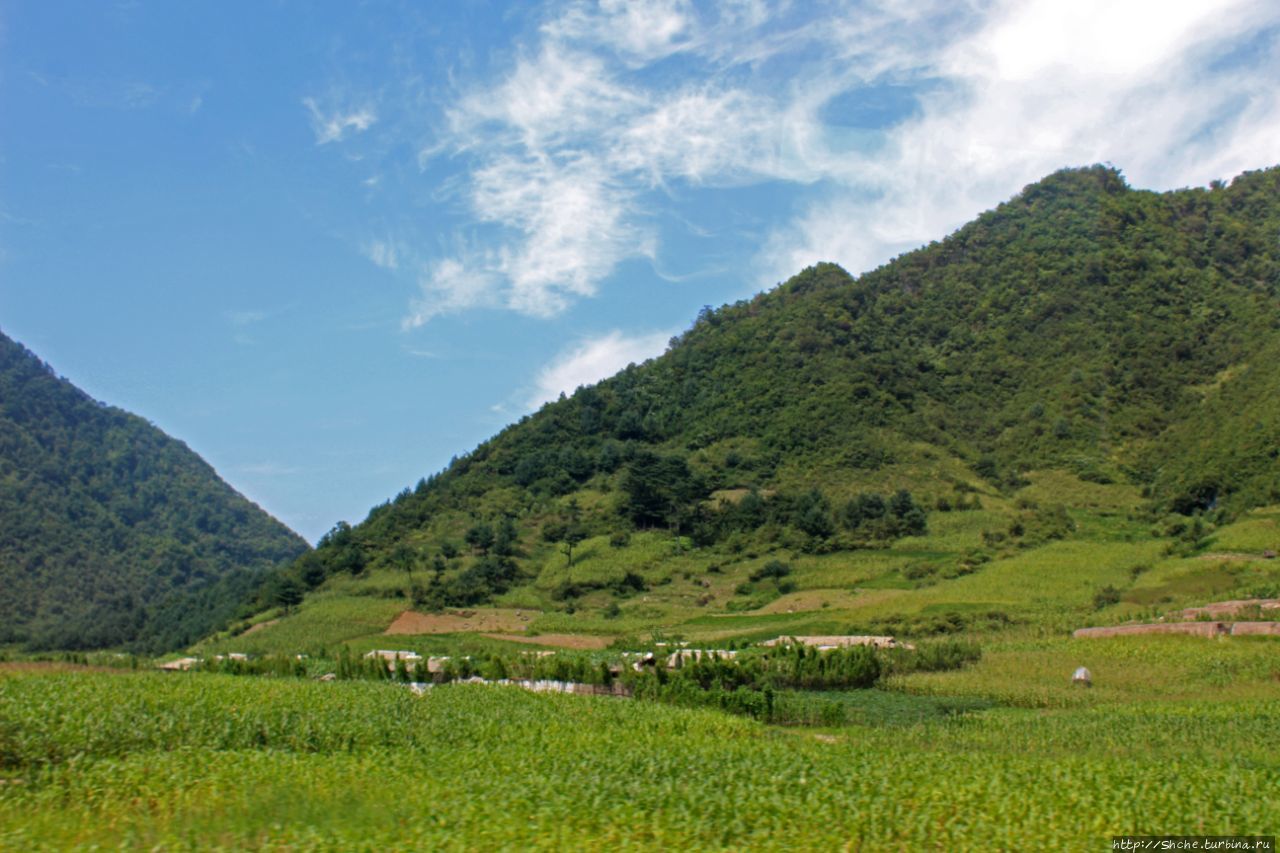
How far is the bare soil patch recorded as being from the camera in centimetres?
4747

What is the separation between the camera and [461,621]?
184 ft

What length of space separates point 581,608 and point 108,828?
49640 millimetres

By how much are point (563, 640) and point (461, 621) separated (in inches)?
358

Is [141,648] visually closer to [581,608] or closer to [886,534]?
[581,608]

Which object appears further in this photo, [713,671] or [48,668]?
[713,671]

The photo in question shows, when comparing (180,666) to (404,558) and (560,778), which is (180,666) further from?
(404,558)

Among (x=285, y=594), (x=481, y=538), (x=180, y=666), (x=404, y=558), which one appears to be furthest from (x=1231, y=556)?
(x=285, y=594)

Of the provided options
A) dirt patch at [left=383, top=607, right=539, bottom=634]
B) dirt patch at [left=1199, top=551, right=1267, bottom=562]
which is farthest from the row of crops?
dirt patch at [left=1199, top=551, right=1267, bottom=562]

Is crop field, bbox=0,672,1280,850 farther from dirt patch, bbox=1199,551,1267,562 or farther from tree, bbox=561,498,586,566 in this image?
tree, bbox=561,498,586,566

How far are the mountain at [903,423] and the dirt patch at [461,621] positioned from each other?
7.54 ft

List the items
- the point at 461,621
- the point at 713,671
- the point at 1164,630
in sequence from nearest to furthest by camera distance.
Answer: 1. the point at 713,671
2. the point at 1164,630
3. the point at 461,621

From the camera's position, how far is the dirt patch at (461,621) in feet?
177

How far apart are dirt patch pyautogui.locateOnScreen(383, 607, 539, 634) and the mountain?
90.4 inches

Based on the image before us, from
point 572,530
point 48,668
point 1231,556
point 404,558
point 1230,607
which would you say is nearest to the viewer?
point 48,668
